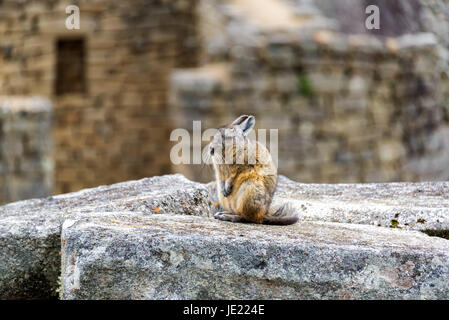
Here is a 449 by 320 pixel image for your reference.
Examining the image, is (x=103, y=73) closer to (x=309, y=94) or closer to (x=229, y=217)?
(x=309, y=94)

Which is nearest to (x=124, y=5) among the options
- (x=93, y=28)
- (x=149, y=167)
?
(x=93, y=28)

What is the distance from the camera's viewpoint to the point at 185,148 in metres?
10.6

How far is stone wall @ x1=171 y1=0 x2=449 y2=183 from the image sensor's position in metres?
10.3

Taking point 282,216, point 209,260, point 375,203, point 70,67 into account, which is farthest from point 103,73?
point 209,260

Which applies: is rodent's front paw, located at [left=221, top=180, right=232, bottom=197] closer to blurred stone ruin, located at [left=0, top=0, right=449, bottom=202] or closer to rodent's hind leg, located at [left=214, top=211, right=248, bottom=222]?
rodent's hind leg, located at [left=214, top=211, right=248, bottom=222]

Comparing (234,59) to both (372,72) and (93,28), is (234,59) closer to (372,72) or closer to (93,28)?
(372,72)

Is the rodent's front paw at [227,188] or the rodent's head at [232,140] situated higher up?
the rodent's head at [232,140]

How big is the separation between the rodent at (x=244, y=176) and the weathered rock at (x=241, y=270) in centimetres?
66

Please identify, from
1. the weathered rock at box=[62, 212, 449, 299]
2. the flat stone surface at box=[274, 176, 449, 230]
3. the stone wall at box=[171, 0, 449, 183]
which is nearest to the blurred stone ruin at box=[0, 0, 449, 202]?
the stone wall at box=[171, 0, 449, 183]

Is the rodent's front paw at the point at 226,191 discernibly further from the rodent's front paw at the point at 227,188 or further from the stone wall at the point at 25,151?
the stone wall at the point at 25,151

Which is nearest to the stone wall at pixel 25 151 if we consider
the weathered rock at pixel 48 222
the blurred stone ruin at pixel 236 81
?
the blurred stone ruin at pixel 236 81

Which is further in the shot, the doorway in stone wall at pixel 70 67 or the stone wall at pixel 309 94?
the doorway in stone wall at pixel 70 67

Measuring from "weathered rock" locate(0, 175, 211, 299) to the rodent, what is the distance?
0.34 metres

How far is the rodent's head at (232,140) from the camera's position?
352 cm
